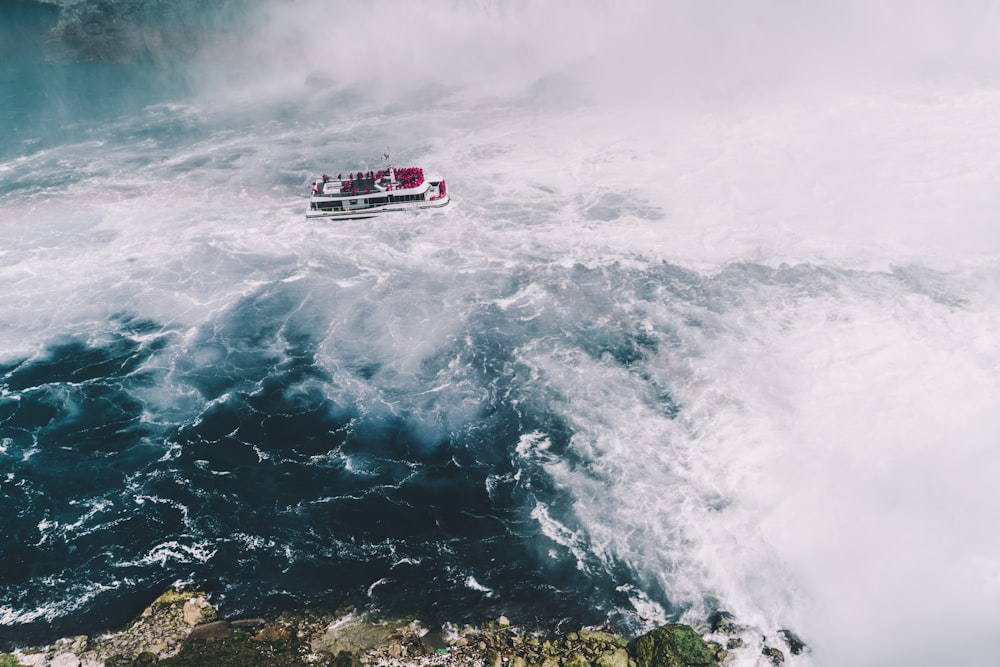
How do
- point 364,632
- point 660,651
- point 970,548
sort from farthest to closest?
point 970,548 < point 364,632 < point 660,651

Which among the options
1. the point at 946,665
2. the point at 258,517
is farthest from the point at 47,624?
the point at 946,665

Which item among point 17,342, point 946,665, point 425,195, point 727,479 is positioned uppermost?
point 425,195

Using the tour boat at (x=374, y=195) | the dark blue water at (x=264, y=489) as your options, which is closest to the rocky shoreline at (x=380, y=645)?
the dark blue water at (x=264, y=489)

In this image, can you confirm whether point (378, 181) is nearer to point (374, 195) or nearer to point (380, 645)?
point (374, 195)

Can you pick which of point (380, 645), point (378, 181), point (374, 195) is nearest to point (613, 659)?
point (380, 645)

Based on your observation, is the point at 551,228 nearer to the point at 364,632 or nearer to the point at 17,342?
the point at 364,632

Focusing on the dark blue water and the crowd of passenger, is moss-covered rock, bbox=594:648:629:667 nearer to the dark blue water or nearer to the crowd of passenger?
the dark blue water

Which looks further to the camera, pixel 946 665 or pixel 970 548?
pixel 970 548
